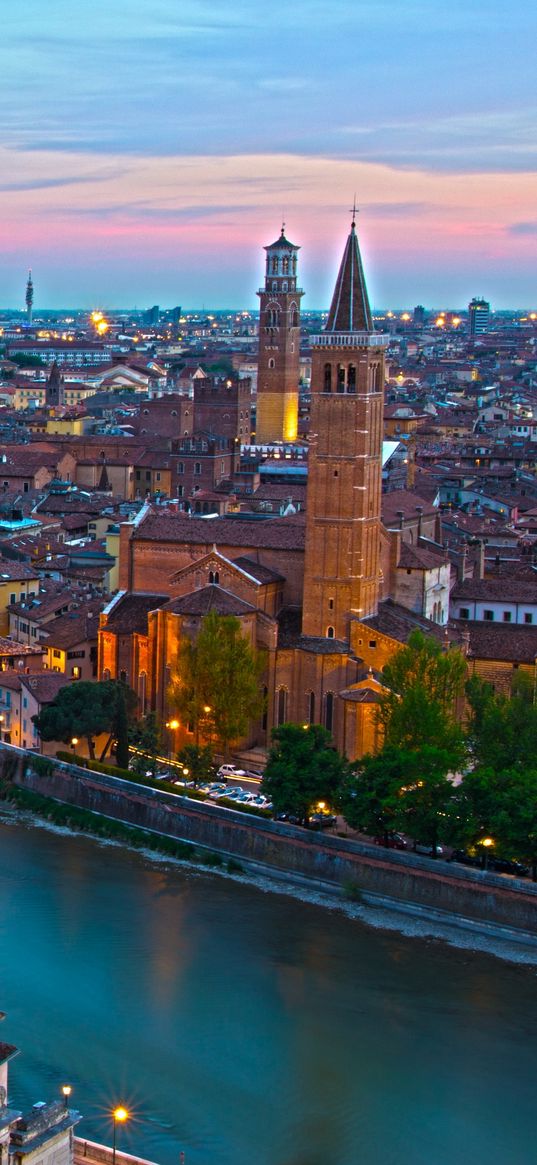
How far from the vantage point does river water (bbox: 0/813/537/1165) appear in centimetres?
1404

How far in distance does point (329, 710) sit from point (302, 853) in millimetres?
3574

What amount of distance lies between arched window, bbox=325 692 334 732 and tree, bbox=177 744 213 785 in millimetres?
1876

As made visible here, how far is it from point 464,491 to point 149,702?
829 inches

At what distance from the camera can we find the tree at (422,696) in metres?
21.0

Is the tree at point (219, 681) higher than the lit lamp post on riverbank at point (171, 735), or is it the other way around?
the tree at point (219, 681)

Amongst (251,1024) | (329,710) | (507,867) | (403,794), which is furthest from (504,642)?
(251,1024)

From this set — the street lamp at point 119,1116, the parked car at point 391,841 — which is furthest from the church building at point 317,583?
the street lamp at point 119,1116

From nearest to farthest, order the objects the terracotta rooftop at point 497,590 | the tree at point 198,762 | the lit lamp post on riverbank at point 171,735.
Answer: the tree at point 198,762
the lit lamp post on riverbank at point 171,735
the terracotta rooftop at point 497,590

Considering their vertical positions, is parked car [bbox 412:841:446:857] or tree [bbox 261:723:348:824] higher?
tree [bbox 261:723:348:824]

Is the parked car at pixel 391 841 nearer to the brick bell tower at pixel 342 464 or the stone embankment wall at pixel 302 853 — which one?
the stone embankment wall at pixel 302 853

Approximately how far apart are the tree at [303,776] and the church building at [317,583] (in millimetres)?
1904

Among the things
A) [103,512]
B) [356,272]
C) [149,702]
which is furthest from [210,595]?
[103,512]

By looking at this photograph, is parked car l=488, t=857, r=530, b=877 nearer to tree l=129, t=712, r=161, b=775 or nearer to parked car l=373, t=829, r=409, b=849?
parked car l=373, t=829, r=409, b=849

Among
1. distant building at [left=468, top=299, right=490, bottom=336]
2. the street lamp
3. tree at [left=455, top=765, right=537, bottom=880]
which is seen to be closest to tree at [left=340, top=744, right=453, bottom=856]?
tree at [left=455, top=765, right=537, bottom=880]
